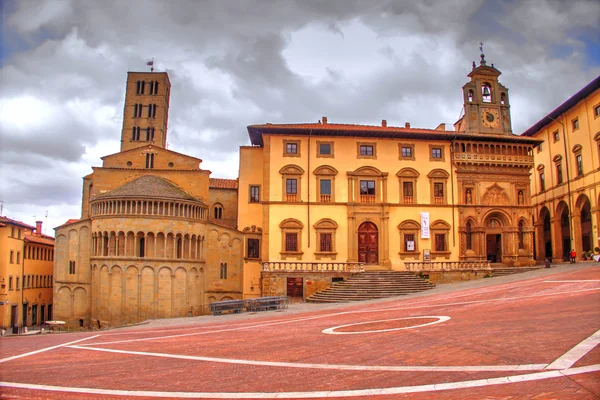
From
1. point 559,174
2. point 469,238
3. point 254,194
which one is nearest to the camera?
point 469,238

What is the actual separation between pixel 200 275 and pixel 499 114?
109 feet

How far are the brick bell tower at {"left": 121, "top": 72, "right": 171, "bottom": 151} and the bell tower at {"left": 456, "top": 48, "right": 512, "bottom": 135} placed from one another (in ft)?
164

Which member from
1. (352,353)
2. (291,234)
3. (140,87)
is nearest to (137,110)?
(140,87)

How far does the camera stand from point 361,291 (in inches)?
1447

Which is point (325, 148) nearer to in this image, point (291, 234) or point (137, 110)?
point (291, 234)

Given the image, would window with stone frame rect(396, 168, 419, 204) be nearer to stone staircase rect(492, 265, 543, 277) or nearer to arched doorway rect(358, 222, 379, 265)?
arched doorway rect(358, 222, 379, 265)

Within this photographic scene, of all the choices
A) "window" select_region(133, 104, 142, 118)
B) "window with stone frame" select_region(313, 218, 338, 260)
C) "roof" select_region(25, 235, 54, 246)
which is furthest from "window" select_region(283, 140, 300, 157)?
"window" select_region(133, 104, 142, 118)

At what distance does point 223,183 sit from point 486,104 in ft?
98.8

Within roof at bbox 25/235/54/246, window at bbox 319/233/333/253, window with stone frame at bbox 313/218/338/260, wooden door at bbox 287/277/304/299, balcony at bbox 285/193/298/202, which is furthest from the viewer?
roof at bbox 25/235/54/246

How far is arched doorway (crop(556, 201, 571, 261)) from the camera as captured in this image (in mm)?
51625

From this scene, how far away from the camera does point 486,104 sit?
1868 inches

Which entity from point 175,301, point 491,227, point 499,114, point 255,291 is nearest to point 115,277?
point 175,301

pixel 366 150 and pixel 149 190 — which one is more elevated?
pixel 366 150

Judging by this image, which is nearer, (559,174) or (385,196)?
(385,196)
